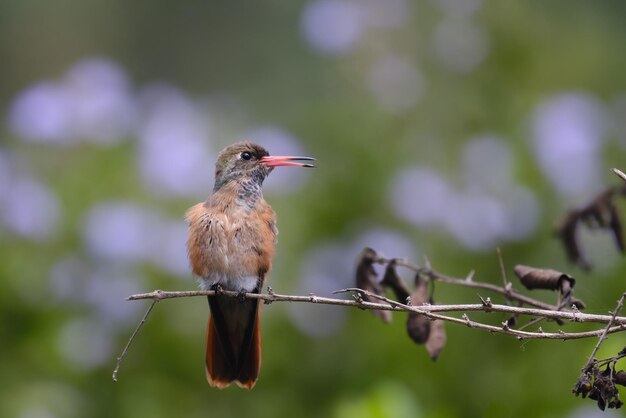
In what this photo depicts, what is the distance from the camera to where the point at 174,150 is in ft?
18.2

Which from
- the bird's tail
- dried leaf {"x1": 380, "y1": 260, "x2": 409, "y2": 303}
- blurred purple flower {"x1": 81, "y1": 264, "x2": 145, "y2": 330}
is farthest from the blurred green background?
dried leaf {"x1": 380, "y1": 260, "x2": 409, "y2": 303}

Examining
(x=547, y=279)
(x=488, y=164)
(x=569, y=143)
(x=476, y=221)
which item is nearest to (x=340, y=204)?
(x=476, y=221)

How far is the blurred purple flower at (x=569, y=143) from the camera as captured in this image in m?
5.18

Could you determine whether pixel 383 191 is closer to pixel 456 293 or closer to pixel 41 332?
pixel 456 293

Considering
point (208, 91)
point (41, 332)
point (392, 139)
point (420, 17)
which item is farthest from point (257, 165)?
point (208, 91)

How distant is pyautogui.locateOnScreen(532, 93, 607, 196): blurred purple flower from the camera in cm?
518

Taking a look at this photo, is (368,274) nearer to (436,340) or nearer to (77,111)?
(436,340)

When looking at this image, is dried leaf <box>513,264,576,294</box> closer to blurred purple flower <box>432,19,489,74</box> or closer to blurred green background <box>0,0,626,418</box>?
blurred green background <box>0,0,626,418</box>

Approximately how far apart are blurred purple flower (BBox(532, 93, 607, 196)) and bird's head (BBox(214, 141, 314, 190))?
166 cm

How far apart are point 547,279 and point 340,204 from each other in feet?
9.46

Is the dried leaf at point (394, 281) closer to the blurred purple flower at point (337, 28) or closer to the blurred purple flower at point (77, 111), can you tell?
the blurred purple flower at point (77, 111)

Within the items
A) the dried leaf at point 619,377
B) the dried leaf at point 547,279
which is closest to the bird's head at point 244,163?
the dried leaf at point 547,279

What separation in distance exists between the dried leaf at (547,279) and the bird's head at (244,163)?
1.55m

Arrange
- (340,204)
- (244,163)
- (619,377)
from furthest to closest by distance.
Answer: (340,204), (244,163), (619,377)
